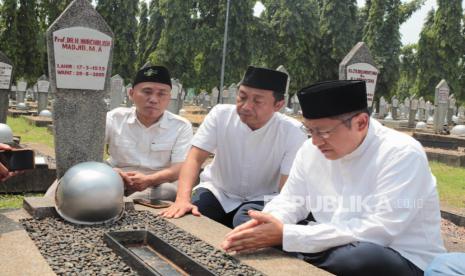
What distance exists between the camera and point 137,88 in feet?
17.9

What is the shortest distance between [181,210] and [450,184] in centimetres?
772

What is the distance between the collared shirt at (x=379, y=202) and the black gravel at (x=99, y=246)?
515mm

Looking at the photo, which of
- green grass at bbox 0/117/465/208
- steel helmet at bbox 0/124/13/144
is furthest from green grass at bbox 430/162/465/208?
steel helmet at bbox 0/124/13/144

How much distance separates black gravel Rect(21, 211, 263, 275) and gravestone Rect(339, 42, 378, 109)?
7.34 m

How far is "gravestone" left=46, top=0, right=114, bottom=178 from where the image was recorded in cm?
594

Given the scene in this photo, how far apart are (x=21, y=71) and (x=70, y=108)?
109ft

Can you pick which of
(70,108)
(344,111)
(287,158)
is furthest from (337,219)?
(70,108)

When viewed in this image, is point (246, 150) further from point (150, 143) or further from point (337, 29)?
point (337, 29)

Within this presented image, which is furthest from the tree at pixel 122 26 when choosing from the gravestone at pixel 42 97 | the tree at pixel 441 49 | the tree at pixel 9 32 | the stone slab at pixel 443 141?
the stone slab at pixel 443 141

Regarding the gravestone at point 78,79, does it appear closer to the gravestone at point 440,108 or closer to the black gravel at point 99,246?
the black gravel at point 99,246

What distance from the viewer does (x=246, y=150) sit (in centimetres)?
500

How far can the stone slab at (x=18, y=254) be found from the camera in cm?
325

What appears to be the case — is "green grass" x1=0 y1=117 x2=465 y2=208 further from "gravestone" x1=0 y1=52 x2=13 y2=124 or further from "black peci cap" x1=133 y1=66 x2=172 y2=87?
"black peci cap" x1=133 y1=66 x2=172 y2=87

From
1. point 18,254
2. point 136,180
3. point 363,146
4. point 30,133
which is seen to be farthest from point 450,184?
point 30,133
